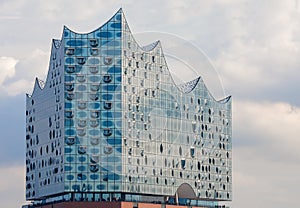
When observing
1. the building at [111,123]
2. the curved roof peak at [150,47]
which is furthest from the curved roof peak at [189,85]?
the curved roof peak at [150,47]

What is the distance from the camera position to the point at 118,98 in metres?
145

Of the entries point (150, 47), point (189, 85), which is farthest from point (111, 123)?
point (189, 85)

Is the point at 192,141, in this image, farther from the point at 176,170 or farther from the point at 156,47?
the point at 156,47

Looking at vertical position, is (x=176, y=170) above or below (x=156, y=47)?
below

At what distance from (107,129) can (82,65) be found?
1081 centimetres

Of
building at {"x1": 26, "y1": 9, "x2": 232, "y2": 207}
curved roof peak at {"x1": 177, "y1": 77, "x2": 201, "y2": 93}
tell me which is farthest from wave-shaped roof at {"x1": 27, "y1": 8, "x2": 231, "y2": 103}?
building at {"x1": 26, "y1": 9, "x2": 232, "y2": 207}

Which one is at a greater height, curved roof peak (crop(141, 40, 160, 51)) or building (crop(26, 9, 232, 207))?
curved roof peak (crop(141, 40, 160, 51))

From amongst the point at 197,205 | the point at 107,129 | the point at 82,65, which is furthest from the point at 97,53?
the point at 197,205

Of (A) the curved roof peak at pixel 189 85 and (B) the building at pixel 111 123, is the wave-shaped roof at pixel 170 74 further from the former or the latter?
(B) the building at pixel 111 123

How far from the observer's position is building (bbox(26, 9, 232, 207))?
144 meters

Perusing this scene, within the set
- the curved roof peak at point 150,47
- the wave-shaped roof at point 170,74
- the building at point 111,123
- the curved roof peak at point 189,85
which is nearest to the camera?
the building at point 111,123

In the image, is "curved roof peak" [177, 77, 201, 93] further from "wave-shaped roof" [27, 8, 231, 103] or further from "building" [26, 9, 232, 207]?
"building" [26, 9, 232, 207]

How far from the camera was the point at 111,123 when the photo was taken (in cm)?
14400

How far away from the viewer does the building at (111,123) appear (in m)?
144
